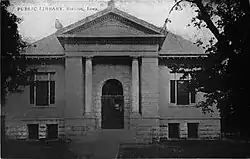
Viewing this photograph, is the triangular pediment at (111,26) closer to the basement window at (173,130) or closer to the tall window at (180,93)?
the tall window at (180,93)

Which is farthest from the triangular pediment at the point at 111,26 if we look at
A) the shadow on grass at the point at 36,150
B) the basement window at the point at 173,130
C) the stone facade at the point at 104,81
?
the shadow on grass at the point at 36,150

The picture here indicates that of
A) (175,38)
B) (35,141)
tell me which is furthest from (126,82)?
(35,141)

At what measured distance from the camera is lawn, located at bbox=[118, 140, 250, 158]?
15.6 feet

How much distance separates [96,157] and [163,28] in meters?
1.23

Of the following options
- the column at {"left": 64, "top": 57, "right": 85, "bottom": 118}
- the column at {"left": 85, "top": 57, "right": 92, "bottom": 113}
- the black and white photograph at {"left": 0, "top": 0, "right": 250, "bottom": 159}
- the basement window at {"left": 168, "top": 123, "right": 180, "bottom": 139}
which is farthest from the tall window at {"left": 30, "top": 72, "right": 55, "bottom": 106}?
the basement window at {"left": 168, "top": 123, "right": 180, "bottom": 139}

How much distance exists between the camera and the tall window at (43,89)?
484 centimetres

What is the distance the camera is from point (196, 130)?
4.85m

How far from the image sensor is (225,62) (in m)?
4.82

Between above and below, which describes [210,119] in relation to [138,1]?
below

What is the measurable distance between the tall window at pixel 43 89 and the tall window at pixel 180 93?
102 cm

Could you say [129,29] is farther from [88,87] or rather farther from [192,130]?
[192,130]

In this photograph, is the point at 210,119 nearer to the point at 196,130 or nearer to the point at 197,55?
the point at 196,130

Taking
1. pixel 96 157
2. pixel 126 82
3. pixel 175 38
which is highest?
pixel 175 38

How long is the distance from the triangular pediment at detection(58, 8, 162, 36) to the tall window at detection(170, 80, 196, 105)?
46 cm
